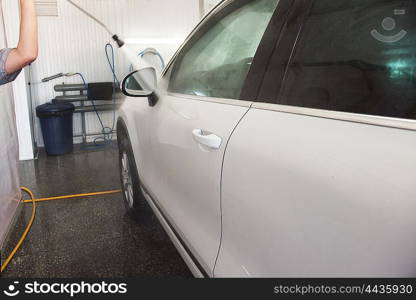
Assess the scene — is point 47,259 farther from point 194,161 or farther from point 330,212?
point 330,212

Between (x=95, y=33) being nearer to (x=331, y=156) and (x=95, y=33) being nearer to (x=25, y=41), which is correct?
(x=25, y=41)

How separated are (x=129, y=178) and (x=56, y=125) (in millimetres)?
2853

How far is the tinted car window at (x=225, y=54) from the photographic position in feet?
4.24

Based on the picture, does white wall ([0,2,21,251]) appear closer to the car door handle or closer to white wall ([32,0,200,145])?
the car door handle

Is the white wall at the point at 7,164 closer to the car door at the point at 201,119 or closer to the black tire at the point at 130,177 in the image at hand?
the black tire at the point at 130,177

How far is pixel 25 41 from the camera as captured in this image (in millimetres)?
1627

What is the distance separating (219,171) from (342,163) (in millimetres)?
484

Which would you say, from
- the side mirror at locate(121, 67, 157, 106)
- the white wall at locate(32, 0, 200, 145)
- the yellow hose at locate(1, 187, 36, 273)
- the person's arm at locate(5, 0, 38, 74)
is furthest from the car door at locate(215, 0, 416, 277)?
the white wall at locate(32, 0, 200, 145)

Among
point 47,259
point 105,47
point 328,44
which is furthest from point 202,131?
point 105,47

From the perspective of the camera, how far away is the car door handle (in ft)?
3.83

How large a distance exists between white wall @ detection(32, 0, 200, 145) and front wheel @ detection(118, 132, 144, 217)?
10.7 ft

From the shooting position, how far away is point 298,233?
0.84m

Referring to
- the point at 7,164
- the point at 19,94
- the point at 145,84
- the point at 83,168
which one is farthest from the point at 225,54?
the point at 19,94

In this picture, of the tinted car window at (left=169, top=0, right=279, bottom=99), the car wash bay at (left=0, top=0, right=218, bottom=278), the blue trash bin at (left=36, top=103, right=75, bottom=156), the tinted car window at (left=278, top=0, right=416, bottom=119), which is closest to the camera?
the tinted car window at (left=278, top=0, right=416, bottom=119)
